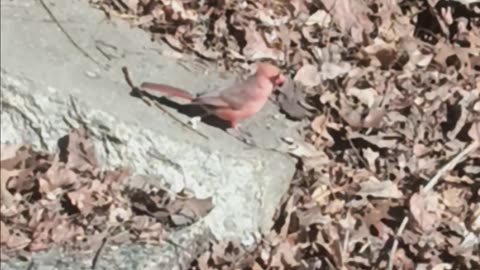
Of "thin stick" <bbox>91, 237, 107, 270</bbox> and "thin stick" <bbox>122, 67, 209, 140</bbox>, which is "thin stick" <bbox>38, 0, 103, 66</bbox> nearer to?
"thin stick" <bbox>122, 67, 209, 140</bbox>

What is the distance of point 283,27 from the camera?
198 inches

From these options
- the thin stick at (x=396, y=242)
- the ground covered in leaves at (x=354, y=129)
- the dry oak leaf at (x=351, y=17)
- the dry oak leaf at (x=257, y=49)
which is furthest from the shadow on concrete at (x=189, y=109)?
the dry oak leaf at (x=351, y=17)

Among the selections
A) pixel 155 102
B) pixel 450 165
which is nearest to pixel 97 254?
pixel 155 102

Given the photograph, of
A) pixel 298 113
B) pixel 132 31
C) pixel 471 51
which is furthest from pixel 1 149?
pixel 471 51

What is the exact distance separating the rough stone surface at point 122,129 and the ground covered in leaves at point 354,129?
79 mm

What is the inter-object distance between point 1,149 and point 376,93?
5.01 ft

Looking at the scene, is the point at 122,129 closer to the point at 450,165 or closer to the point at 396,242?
the point at 396,242

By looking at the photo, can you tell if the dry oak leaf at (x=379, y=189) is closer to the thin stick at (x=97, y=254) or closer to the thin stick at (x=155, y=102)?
the thin stick at (x=155, y=102)

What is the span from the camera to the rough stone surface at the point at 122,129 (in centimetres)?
414

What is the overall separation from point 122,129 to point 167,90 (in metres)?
0.22

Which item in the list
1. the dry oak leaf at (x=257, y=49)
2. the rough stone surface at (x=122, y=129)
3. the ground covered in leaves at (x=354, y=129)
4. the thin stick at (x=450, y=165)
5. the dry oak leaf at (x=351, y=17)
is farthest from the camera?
the dry oak leaf at (x=351, y=17)

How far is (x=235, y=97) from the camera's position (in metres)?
4.40

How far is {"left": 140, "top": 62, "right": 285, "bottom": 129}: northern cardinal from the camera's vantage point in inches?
172

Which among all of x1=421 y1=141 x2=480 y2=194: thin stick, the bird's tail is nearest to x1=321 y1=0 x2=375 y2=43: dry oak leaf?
x1=421 y1=141 x2=480 y2=194: thin stick
